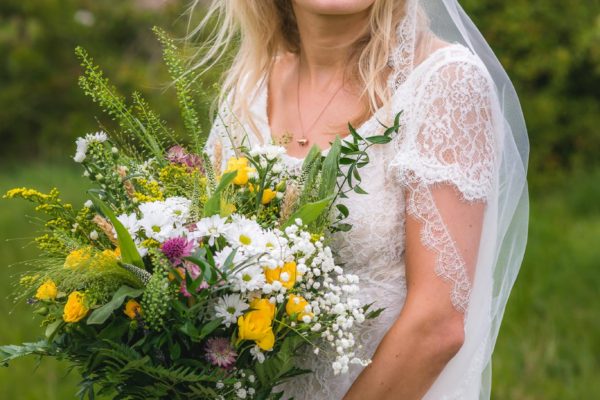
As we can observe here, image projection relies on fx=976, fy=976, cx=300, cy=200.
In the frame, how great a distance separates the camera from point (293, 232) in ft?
6.76

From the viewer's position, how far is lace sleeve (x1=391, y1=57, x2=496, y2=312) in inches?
89.6

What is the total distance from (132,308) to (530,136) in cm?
543

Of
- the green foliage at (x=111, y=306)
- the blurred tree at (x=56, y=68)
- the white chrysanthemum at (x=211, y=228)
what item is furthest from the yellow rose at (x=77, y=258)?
the blurred tree at (x=56, y=68)

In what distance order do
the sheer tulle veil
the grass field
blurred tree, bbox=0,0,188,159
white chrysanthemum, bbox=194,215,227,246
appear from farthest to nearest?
1. blurred tree, bbox=0,0,188,159
2. the grass field
3. the sheer tulle veil
4. white chrysanthemum, bbox=194,215,227,246

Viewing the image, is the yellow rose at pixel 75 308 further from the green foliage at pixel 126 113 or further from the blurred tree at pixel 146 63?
the blurred tree at pixel 146 63

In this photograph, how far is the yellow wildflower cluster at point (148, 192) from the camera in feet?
6.98

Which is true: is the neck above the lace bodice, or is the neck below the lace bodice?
above

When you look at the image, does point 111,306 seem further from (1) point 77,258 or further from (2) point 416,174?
(2) point 416,174

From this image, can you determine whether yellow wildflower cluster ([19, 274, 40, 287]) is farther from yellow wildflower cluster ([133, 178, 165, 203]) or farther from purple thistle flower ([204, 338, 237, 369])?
purple thistle flower ([204, 338, 237, 369])

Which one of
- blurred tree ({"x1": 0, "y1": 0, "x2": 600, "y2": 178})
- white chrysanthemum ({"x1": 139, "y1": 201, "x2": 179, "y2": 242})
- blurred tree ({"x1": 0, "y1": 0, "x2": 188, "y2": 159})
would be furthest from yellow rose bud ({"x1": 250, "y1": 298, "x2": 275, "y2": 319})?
blurred tree ({"x1": 0, "y1": 0, "x2": 188, "y2": 159})

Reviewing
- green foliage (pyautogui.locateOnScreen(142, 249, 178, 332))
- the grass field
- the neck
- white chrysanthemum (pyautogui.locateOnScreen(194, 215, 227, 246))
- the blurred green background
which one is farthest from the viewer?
the blurred green background

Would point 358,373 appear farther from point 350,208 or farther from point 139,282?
point 139,282

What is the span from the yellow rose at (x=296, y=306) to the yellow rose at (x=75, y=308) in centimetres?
41

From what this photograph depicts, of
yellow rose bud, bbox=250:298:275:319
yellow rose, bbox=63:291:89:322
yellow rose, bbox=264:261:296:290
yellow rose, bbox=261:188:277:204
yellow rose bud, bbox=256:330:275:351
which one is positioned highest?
yellow rose, bbox=63:291:89:322
